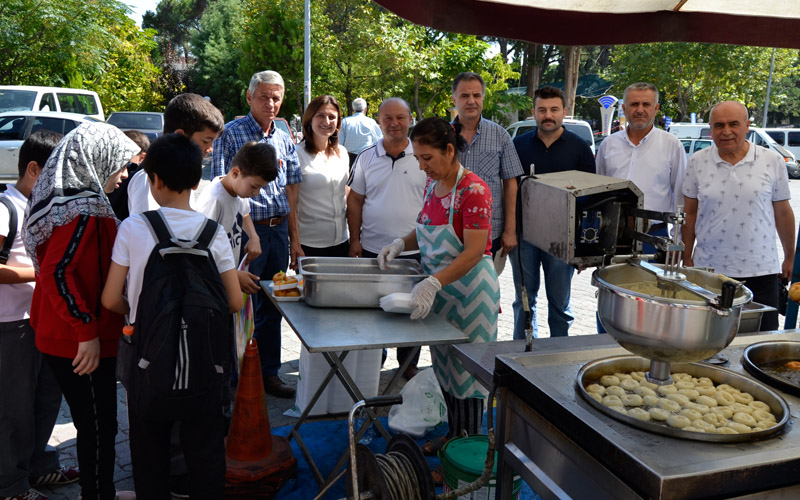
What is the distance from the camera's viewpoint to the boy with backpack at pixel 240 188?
3195mm

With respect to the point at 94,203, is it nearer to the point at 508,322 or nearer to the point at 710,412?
the point at 710,412

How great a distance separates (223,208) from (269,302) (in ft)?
4.12

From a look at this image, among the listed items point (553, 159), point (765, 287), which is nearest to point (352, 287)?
point (553, 159)

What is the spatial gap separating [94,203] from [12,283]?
640 millimetres

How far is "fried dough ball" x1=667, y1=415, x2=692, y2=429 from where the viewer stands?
65.8 inches

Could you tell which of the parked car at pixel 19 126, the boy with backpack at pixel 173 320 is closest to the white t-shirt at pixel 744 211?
the boy with backpack at pixel 173 320

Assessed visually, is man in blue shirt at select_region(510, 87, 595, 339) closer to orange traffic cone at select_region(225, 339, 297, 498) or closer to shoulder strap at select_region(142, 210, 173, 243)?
A: orange traffic cone at select_region(225, 339, 297, 498)

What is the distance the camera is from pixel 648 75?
28641 mm

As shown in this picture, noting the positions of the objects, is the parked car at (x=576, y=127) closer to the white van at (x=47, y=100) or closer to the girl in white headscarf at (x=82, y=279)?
the white van at (x=47, y=100)

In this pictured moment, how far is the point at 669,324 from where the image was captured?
1.58m

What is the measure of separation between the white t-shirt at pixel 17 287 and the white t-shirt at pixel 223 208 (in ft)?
2.61

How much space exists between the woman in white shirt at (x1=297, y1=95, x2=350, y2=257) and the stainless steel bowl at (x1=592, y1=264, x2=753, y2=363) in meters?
3.02

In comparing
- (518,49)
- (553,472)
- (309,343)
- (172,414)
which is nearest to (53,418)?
(172,414)

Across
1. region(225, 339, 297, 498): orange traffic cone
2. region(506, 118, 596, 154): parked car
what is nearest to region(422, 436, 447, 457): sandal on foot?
region(225, 339, 297, 498): orange traffic cone
